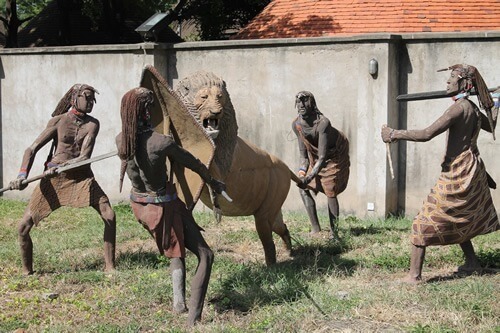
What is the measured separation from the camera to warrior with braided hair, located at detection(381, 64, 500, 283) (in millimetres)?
7496

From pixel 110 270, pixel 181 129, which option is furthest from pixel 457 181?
pixel 110 270

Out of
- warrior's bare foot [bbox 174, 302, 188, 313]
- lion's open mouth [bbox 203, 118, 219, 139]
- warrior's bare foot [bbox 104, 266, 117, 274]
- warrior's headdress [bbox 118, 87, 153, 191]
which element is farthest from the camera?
warrior's bare foot [bbox 104, 266, 117, 274]

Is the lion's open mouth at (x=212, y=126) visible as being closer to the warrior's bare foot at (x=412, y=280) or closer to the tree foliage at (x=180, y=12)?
the warrior's bare foot at (x=412, y=280)

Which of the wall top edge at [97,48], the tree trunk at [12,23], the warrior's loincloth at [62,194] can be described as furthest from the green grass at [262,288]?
the tree trunk at [12,23]

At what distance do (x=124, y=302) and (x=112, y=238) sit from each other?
1449 millimetres

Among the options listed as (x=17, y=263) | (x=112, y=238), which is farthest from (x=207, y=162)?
(x=17, y=263)

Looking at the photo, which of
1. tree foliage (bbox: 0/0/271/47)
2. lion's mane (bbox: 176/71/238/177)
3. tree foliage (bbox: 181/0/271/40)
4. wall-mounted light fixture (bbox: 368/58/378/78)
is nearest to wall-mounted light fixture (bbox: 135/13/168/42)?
wall-mounted light fixture (bbox: 368/58/378/78)

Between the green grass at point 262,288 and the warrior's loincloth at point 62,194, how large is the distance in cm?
71

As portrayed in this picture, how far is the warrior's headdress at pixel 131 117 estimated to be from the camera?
20.7 ft

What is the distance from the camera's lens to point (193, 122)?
6883mm

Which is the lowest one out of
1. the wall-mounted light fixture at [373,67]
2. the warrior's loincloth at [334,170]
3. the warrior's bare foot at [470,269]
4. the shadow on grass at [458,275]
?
the shadow on grass at [458,275]

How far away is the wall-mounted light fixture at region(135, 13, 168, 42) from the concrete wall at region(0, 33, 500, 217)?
0.80ft

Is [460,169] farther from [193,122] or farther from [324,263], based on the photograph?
[193,122]

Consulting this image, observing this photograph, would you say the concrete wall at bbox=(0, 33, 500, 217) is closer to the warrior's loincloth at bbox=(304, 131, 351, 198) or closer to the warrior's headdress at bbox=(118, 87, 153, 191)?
the warrior's loincloth at bbox=(304, 131, 351, 198)
